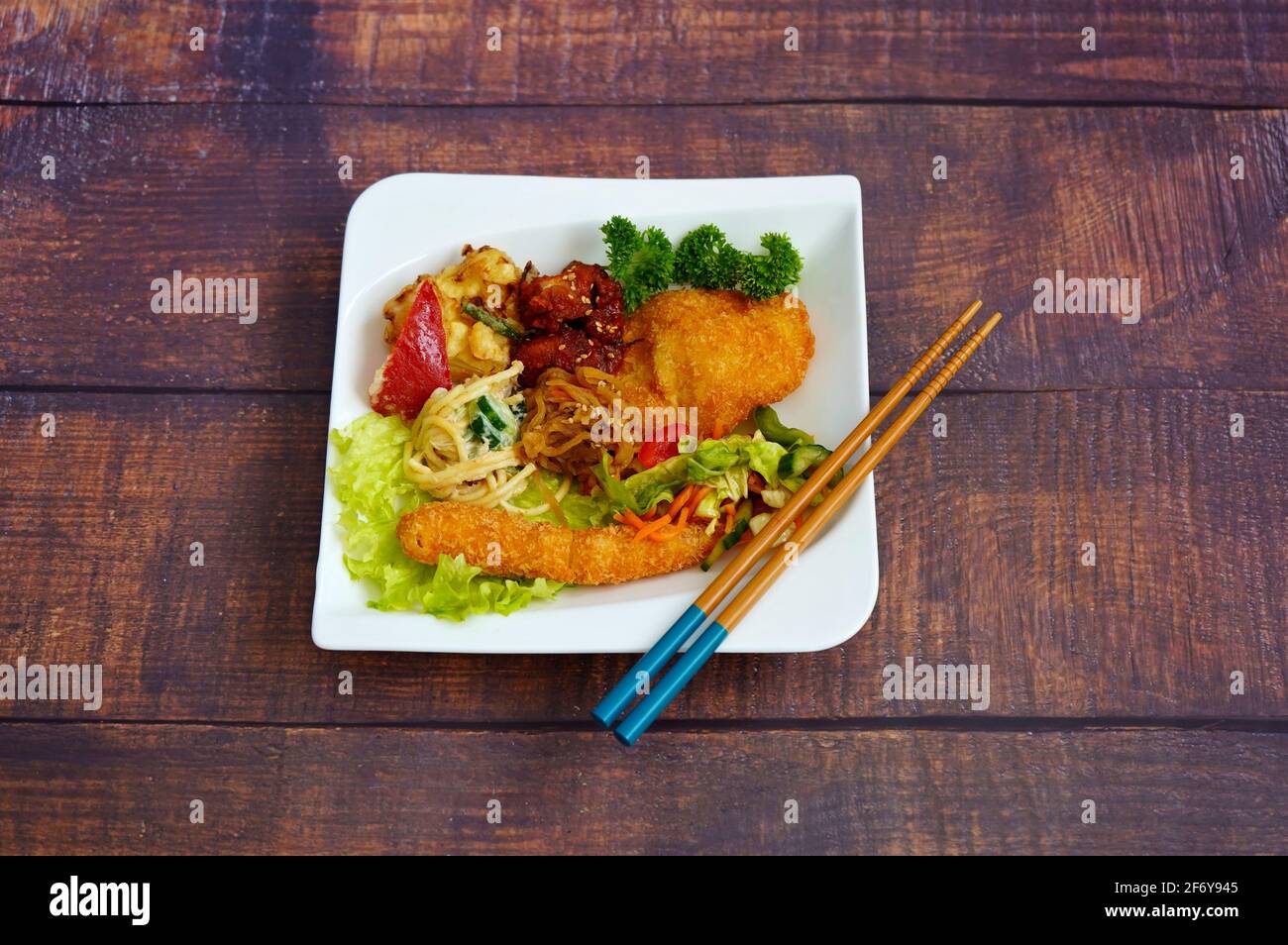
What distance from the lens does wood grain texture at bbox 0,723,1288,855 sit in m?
3.34

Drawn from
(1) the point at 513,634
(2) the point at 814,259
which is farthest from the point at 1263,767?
(1) the point at 513,634

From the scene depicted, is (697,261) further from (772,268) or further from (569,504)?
(569,504)

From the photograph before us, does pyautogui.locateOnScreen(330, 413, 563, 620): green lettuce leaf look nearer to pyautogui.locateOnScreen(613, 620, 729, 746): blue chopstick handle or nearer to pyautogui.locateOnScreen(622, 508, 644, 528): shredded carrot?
pyautogui.locateOnScreen(622, 508, 644, 528): shredded carrot

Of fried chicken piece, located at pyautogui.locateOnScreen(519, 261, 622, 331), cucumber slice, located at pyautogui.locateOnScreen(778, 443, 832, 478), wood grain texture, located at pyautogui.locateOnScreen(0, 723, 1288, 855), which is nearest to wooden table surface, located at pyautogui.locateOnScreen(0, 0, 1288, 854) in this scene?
wood grain texture, located at pyautogui.locateOnScreen(0, 723, 1288, 855)

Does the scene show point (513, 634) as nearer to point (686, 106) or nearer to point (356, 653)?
point (356, 653)

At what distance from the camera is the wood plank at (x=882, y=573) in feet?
11.3

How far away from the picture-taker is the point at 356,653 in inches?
136

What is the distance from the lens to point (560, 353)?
136 inches

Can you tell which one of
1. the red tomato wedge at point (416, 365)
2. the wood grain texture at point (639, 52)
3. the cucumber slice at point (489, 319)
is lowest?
the red tomato wedge at point (416, 365)

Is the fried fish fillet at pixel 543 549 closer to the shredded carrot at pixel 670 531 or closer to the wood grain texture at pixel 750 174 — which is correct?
the shredded carrot at pixel 670 531

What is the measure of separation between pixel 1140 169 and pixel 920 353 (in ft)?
4.06

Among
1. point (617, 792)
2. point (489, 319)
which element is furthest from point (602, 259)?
point (617, 792)

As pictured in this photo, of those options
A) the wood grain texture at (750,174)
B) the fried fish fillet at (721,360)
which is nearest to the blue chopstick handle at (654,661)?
the fried fish fillet at (721,360)

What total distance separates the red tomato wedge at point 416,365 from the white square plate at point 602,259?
0.37 feet
